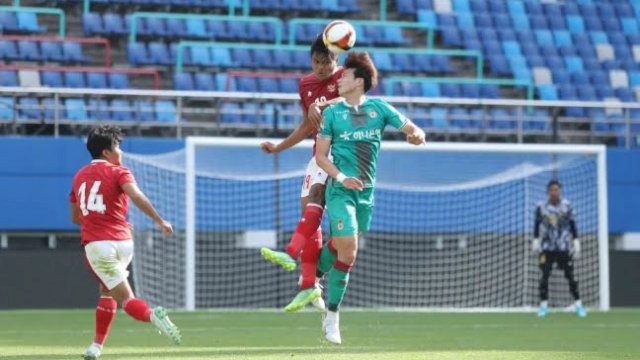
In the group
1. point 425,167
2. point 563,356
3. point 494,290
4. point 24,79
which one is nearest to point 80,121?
point 24,79

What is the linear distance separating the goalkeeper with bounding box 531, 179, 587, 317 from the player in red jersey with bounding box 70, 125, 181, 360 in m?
9.14

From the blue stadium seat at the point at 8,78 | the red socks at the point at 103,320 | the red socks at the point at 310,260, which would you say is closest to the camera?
the red socks at the point at 103,320

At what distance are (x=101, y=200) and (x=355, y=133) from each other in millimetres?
1826

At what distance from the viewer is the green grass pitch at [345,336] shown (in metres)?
9.37

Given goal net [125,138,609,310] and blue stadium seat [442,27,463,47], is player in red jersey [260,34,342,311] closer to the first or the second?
goal net [125,138,609,310]

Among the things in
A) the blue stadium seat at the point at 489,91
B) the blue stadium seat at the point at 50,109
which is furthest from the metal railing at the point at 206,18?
the blue stadium seat at the point at 50,109

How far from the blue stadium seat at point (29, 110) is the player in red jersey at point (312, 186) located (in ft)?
31.4

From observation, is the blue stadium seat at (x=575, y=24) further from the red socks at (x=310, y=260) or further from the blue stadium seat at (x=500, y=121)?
the red socks at (x=310, y=260)

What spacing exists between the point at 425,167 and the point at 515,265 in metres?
1.93

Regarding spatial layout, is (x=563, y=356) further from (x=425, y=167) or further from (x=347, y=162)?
(x=425, y=167)

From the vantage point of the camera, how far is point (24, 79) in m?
20.7

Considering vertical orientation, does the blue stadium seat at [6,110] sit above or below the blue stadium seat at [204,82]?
below

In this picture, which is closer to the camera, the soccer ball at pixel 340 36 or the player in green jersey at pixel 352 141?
the player in green jersey at pixel 352 141

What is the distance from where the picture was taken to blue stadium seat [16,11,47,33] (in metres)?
22.7
